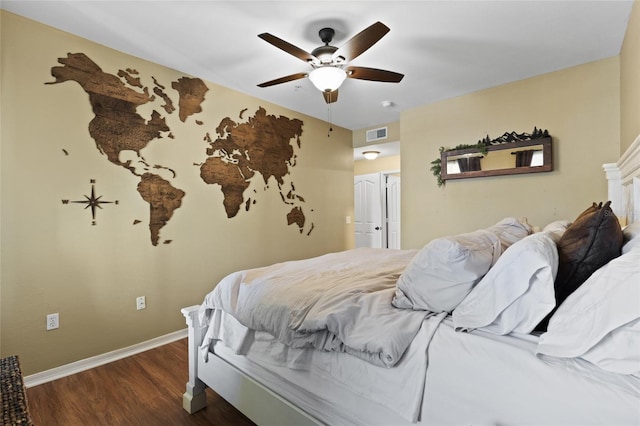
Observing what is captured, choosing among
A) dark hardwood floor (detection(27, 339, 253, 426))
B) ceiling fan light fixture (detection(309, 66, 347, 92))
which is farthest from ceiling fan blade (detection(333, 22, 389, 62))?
dark hardwood floor (detection(27, 339, 253, 426))

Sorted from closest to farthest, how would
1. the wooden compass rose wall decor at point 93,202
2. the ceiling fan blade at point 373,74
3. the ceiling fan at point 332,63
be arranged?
the ceiling fan at point 332,63 < the ceiling fan blade at point 373,74 < the wooden compass rose wall decor at point 93,202

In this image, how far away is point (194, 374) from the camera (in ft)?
6.47

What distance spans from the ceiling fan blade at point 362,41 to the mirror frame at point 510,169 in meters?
2.14

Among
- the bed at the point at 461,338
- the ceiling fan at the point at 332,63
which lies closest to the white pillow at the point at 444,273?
the bed at the point at 461,338

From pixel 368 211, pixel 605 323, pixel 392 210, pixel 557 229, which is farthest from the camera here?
pixel 368 211

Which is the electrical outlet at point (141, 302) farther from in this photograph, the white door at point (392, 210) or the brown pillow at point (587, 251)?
the white door at point (392, 210)

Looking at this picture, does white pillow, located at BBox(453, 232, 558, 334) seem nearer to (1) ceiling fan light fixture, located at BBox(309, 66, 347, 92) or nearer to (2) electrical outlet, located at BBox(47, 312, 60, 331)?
(1) ceiling fan light fixture, located at BBox(309, 66, 347, 92)

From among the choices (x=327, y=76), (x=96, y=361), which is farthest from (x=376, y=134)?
(x=96, y=361)

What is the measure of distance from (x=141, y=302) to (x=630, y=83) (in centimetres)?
427

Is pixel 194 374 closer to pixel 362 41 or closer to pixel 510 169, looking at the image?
pixel 362 41

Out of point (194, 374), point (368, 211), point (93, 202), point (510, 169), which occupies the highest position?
point (510, 169)

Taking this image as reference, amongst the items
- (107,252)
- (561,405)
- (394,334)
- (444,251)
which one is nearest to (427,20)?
(444,251)

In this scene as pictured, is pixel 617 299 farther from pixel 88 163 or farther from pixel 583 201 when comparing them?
pixel 88 163

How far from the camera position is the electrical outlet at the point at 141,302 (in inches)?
111
